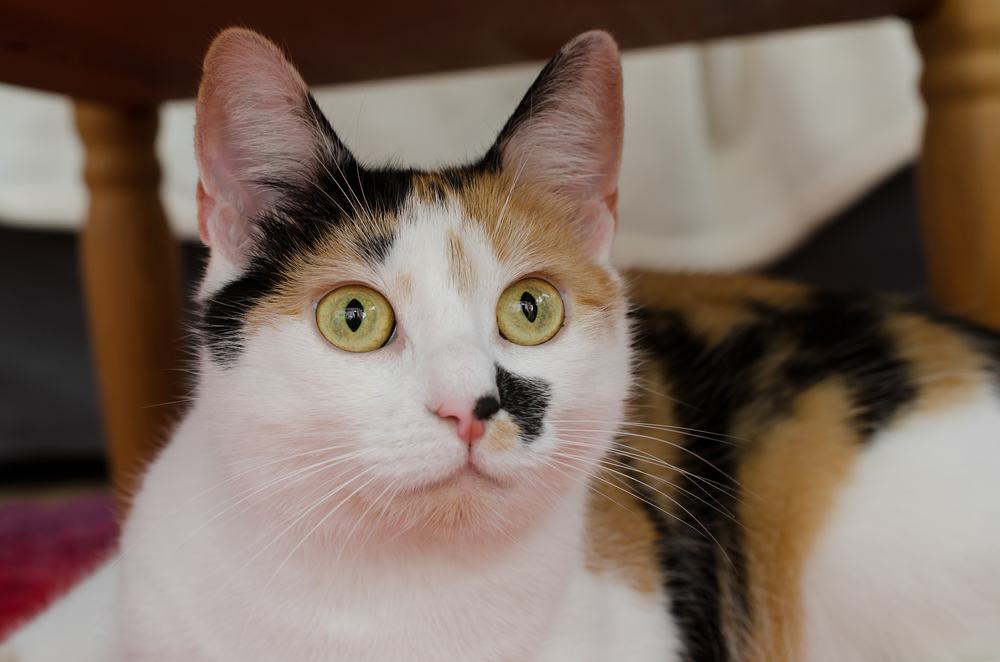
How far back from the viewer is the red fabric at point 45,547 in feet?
4.82

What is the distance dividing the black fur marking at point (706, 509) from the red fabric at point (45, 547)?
2.38ft

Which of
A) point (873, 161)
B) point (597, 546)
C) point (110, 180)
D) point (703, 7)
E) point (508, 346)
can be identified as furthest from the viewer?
point (873, 161)

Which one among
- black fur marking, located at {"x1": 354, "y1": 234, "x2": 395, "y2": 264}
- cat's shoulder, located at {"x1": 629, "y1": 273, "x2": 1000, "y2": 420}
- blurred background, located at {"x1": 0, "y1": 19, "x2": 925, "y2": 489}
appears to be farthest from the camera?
blurred background, located at {"x1": 0, "y1": 19, "x2": 925, "y2": 489}

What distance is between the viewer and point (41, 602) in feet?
4.64

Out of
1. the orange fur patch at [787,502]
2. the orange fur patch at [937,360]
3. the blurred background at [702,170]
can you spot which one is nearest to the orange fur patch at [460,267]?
the orange fur patch at [787,502]

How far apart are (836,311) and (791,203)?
133 centimetres

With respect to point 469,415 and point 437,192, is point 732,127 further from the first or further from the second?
point 469,415

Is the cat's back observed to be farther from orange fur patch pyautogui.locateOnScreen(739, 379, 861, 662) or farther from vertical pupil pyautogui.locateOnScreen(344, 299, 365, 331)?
vertical pupil pyautogui.locateOnScreen(344, 299, 365, 331)

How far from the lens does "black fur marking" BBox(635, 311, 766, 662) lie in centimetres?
112

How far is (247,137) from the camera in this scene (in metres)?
0.86

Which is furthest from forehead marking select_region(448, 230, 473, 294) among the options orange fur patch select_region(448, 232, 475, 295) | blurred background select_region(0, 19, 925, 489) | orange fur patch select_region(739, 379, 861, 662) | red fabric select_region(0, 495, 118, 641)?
Result: blurred background select_region(0, 19, 925, 489)

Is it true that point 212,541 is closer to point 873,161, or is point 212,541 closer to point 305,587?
point 305,587

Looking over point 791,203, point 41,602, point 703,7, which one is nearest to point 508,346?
point 703,7

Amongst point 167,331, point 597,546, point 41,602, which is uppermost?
point 167,331
